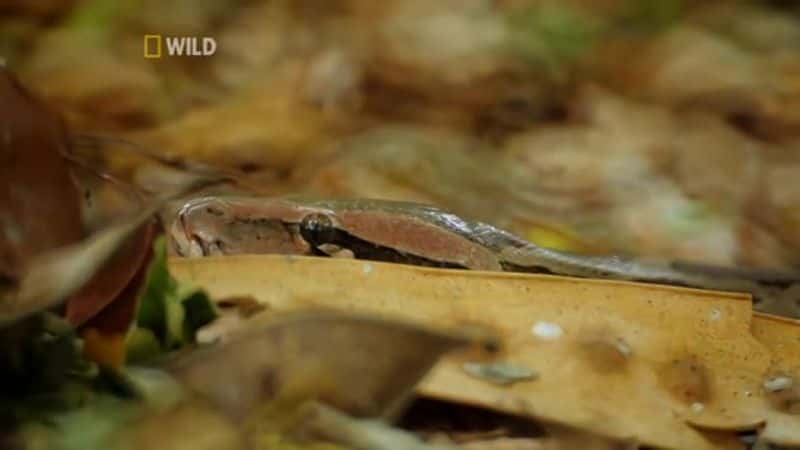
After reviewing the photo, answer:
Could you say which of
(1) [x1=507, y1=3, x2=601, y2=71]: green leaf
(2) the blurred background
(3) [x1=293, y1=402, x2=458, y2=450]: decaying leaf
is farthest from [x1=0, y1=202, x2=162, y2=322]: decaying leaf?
(1) [x1=507, y1=3, x2=601, y2=71]: green leaf

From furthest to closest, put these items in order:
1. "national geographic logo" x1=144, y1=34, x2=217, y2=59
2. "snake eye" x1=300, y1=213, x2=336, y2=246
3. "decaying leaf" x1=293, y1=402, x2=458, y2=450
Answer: "national geographic logo" x1=144, y1=34, x2=217, y2=59 → "snake eye" x1=300, y1=213, x2=336, y2=246 → "decaying leaf" x1=293, y1=402, x2=458, y2=450

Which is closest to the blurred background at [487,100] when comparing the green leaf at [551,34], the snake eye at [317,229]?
the green leaf at [551,34]

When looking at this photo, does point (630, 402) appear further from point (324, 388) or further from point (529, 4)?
point (529, 4)

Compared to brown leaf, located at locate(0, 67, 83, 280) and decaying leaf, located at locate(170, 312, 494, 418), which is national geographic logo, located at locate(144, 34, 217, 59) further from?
decaying leaf, located at locate(170, 312, 494, 418)

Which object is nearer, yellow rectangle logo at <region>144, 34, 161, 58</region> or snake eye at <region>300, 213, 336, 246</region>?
snake eye at <region>300, 213, 336, 246</region>

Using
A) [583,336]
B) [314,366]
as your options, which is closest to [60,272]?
[314,366]

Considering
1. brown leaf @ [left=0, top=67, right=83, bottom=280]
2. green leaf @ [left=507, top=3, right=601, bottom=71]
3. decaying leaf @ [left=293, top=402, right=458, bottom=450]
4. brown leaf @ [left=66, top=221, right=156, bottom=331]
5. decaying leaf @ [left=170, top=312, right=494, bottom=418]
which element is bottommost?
decaying leaf @ [left=293, top=402, right=458, bottom=450]
